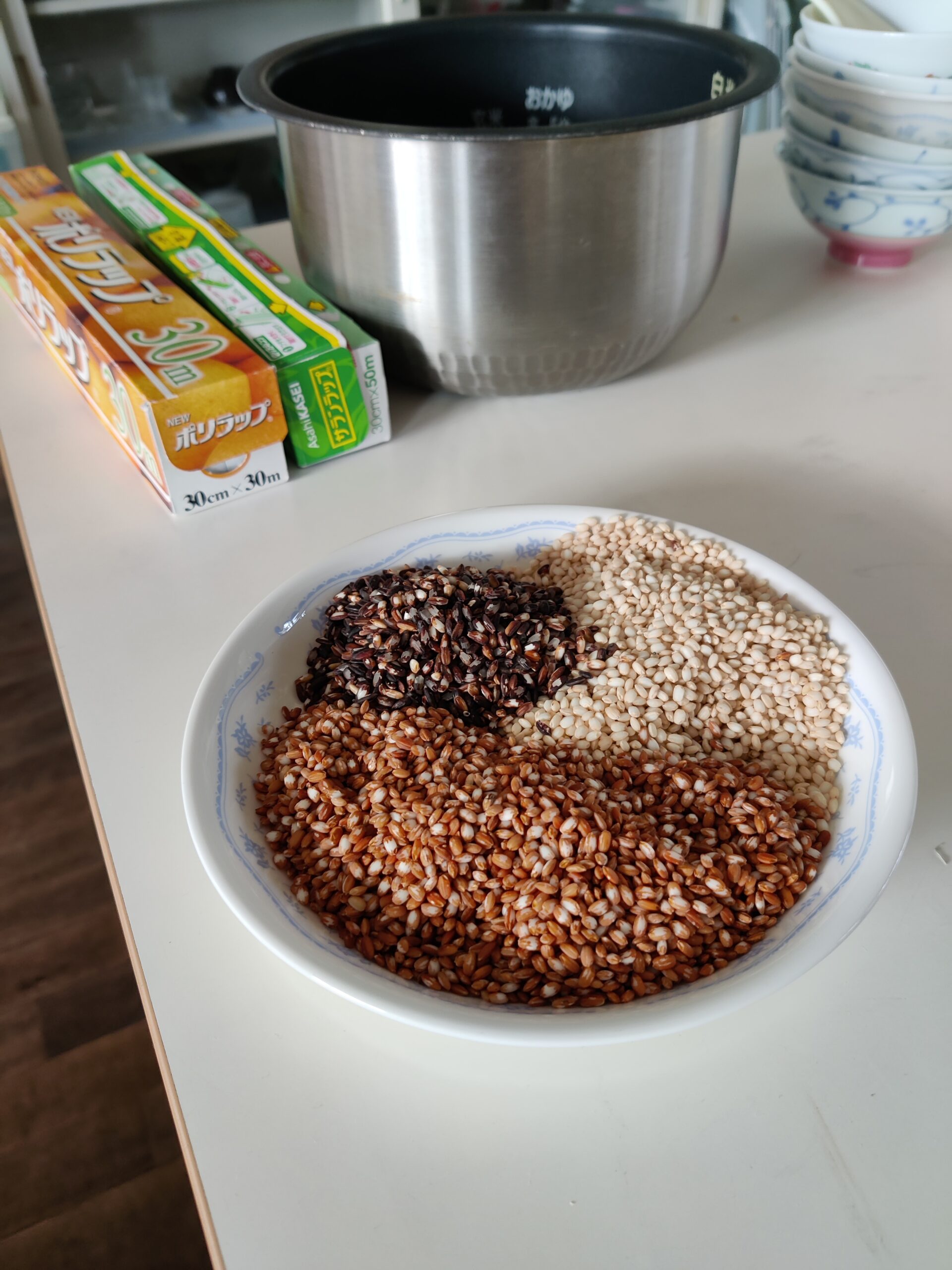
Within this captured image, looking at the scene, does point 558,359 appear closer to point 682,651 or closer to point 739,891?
point 682,651

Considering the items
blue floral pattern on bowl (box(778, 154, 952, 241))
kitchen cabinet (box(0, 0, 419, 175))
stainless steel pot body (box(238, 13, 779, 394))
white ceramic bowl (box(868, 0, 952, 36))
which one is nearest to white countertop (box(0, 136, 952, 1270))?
stainless steel pot body (box(238, 13, 779, 394))

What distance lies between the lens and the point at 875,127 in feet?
3.49

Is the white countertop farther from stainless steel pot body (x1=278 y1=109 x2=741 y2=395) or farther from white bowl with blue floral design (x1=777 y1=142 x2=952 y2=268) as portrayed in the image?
white bowl with blue floral design (x1=777 y1=142 x2=952 y2=268)

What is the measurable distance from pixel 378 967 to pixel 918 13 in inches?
51.0

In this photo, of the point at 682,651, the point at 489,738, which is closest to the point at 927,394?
the point at 682,651

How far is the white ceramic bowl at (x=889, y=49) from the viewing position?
1.04 m

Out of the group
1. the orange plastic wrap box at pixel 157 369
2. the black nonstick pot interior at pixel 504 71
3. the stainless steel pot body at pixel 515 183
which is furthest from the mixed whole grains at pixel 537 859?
the black nonstick pot interior at pixel 504 71

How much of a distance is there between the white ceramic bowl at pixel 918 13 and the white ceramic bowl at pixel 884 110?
0.56 ft

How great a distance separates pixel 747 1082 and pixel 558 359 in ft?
2.22

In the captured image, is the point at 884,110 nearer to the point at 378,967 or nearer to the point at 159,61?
Result: the point at 378,967

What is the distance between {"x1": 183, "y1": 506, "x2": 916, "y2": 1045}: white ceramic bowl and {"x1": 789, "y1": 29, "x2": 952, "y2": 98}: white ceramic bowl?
64 cm

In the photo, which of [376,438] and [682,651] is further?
[376,438]

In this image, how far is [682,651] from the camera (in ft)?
2.26

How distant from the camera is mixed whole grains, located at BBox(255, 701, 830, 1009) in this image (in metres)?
0.53
